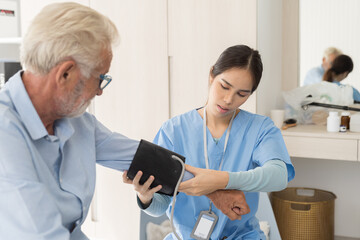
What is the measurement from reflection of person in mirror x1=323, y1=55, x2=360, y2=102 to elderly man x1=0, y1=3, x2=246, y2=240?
2167 millimetres

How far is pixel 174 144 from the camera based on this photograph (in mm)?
1602

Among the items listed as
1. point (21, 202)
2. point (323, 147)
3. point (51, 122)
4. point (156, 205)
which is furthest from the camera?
point (323, 147)

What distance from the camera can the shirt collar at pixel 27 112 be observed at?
3.32 feet

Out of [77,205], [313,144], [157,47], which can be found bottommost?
[313,144]

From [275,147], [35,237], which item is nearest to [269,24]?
[275,147]

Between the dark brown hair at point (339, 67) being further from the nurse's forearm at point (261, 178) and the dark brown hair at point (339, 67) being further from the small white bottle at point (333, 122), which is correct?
the nurse's forearm at point (261, 178)

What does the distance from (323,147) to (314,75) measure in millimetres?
623

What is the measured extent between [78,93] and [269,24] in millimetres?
1987

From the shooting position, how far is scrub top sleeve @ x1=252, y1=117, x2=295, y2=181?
1515 mm

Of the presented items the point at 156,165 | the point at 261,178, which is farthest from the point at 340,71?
the point at 156,165

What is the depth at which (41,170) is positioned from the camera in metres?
1.02

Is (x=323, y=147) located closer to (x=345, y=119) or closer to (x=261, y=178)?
(x=345, y=119)

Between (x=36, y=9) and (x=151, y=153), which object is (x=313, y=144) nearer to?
(x=151, y=153)

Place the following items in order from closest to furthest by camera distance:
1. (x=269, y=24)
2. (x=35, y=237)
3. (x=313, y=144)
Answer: (x=35, y=237) < (x=313, y=144) < (x=269, y=24)
